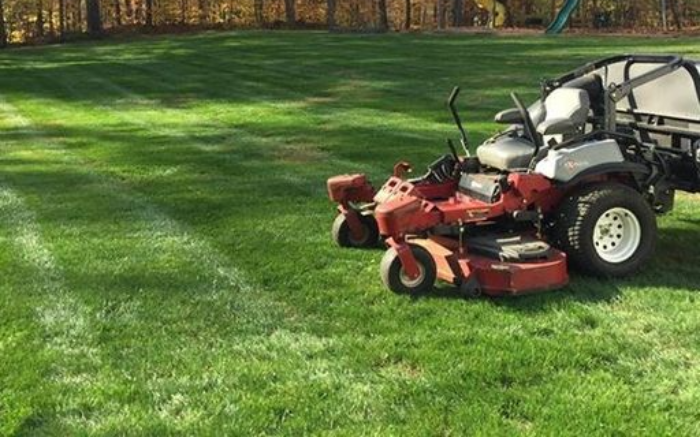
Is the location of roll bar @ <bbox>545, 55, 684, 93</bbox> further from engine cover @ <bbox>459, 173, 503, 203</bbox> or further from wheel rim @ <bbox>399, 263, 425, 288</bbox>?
wheel rim @ <bbox>399, 263, 425, 288</bbox>

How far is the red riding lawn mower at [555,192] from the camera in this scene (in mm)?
5398

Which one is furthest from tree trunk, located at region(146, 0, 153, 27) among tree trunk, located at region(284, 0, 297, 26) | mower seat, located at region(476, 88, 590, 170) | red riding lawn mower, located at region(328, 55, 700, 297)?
mower seat, located at region(476, 88, 590, 170)

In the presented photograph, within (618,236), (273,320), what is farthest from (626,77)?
(273,320)

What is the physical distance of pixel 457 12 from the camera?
35.4 m

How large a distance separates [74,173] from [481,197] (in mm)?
5519

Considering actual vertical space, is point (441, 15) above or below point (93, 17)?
below

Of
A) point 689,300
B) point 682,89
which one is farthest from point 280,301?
point 682,89

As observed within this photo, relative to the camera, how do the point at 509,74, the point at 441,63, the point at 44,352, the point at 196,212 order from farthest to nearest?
the point at 441,63
the point at 509,74
the point at 196,212
the point at 44,352

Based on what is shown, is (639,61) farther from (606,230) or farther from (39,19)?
(39,19)

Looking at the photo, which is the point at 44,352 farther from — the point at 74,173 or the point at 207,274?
the point at 74,173

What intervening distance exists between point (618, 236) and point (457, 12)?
101 ft

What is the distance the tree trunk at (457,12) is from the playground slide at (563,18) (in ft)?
14.8

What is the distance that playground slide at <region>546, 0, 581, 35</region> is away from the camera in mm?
30028

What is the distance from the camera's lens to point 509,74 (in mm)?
17219
